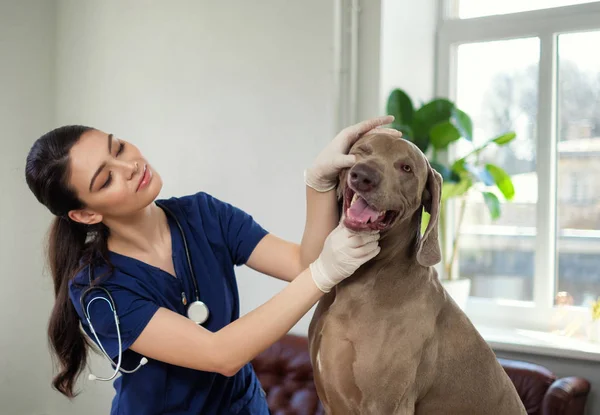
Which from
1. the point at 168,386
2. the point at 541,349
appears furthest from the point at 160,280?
the point at 541,349

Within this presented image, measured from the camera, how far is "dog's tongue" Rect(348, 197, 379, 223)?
1.24m

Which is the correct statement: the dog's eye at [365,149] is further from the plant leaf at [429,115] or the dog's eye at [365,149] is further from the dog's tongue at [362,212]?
the plant leaf at [429,115]

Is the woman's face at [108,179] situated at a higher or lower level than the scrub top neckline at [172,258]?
higher

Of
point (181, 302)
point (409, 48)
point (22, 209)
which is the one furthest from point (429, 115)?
point (22, 209)

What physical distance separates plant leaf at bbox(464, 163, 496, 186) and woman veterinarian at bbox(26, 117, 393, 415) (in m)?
1.30

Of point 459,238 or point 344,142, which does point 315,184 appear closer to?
point 344,142

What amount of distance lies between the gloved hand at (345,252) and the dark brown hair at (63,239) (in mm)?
656

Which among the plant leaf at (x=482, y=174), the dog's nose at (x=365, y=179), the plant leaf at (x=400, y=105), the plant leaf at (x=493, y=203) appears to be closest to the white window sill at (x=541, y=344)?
the plant leaf at (x=493, y=203)

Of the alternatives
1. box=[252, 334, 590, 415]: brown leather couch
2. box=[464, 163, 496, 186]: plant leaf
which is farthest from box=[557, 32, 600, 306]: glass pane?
box=[252, 334, 590, 415]: brown leather couch

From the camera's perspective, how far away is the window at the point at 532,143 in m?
2.98

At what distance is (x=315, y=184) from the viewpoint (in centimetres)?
143

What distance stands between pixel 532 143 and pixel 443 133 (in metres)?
0.54

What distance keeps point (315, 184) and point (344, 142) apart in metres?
0.11

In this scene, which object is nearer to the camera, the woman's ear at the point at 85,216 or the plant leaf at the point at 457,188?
the woman's ear at the point at 85,216
